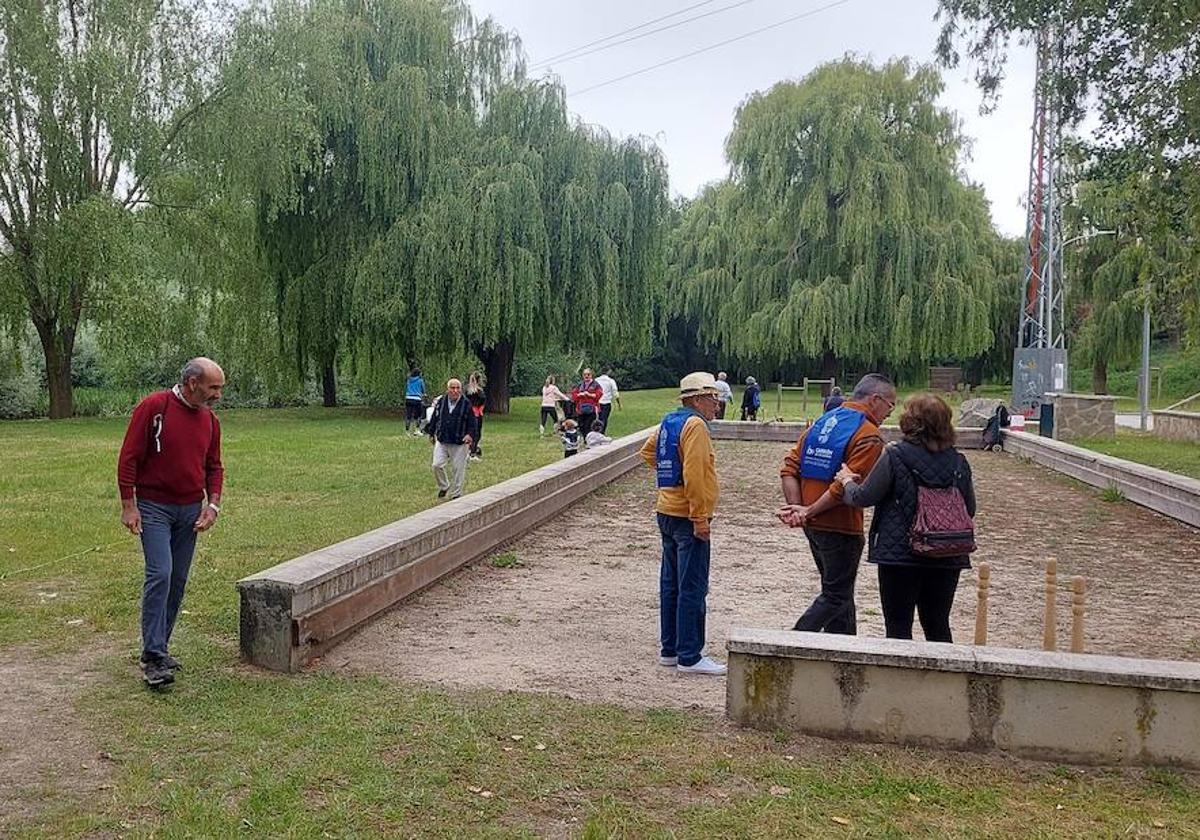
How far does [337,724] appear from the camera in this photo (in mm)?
4531

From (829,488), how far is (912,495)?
41cm

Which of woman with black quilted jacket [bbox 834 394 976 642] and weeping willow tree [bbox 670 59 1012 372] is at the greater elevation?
weeping willow tree [bbox 670 59 1012 372]

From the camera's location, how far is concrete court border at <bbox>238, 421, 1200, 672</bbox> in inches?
211

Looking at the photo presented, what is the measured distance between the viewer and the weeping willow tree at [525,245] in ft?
79.3

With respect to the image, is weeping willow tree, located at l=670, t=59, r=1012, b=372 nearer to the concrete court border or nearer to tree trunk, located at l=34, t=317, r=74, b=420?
tree trunk, located at l=34, t=317, r=74, b=420

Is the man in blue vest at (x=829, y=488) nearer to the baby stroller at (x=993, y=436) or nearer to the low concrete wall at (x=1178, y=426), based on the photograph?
the baby stroller at (x=993, y=436)

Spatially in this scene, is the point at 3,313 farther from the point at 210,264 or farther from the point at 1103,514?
the point at 1103,514

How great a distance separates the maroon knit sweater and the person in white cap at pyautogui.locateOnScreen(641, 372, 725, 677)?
2370 mm

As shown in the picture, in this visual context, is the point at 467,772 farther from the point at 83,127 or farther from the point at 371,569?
the point at 83,127

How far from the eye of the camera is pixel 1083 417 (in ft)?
73.5

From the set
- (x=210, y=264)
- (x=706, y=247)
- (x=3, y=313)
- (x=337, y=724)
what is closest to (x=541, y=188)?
(x=210, y=264)

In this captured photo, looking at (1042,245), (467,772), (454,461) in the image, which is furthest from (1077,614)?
(1042,245)

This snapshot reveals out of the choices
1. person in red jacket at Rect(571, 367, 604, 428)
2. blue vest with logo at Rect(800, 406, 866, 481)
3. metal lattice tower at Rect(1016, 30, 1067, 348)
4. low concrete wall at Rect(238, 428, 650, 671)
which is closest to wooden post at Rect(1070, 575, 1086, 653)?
blue vest with logo at Rect(800, 406, 866, 481)

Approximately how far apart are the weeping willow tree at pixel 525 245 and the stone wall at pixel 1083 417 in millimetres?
9895
